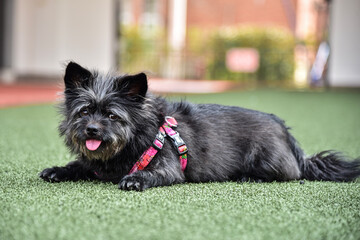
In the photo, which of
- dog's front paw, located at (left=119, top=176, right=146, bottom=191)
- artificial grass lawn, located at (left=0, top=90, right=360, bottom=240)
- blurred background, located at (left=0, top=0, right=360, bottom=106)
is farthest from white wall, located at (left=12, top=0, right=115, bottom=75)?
dog's front paw, located at (left=119, top=176, right=146, bottom=191)

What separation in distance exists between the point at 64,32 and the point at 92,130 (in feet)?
44.1

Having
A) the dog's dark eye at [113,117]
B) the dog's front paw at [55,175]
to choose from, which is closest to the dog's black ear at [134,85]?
the dog's dark eye at [113,117]

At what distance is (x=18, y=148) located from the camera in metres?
5.11

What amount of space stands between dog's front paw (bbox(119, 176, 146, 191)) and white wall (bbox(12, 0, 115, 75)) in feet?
41.9

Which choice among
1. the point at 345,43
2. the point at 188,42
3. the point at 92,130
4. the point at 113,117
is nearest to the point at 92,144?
the point at 92,130

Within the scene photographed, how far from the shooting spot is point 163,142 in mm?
3568

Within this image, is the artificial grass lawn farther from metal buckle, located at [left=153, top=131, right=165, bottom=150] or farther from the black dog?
metal buckle, located at [left=153, top=131, right=165, bottom=150]

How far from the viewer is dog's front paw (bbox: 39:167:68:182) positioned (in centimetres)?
356

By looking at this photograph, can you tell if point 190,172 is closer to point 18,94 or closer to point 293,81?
point 18,94

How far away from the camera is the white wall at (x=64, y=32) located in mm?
15961

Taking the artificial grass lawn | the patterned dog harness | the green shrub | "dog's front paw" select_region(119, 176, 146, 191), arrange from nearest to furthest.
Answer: the artificial grass lawn → "dog's front paw" select_region(119, 176, 146, 191) → the patterned dog harness → the green shrub

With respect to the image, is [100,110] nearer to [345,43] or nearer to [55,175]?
[55,175]

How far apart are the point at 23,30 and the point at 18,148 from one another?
1198 cm

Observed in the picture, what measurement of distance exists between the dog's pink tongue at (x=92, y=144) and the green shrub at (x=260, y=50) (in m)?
18.8
